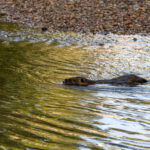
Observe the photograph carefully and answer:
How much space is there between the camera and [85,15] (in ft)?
74.9

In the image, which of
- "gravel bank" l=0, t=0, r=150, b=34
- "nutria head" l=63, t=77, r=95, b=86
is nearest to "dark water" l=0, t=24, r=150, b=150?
"nutria head" l=63, t=77, r=95, b=86

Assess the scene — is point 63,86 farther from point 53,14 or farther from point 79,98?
point 53,14

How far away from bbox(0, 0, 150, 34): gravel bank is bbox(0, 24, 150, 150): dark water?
119 inches

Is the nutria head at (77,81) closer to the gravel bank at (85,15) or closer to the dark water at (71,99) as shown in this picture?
the dark water at (71,99)

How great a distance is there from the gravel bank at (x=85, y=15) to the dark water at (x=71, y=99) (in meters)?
3.01

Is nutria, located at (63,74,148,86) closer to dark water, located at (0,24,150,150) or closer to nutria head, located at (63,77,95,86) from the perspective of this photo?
nutria head, located at (63,77,95,86)

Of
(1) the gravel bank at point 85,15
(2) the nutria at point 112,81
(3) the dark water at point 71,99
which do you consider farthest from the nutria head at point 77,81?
(1) the gravel bank at point 85,15

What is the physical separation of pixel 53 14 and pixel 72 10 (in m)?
1.21

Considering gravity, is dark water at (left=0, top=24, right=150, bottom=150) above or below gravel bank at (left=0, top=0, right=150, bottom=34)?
below

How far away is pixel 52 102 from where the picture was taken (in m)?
8.42

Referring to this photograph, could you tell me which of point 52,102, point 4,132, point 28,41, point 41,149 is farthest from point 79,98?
point 28,41

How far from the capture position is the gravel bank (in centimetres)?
2134

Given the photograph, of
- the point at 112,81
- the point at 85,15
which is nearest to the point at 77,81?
the point at 112,81

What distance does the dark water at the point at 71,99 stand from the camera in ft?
19.1
